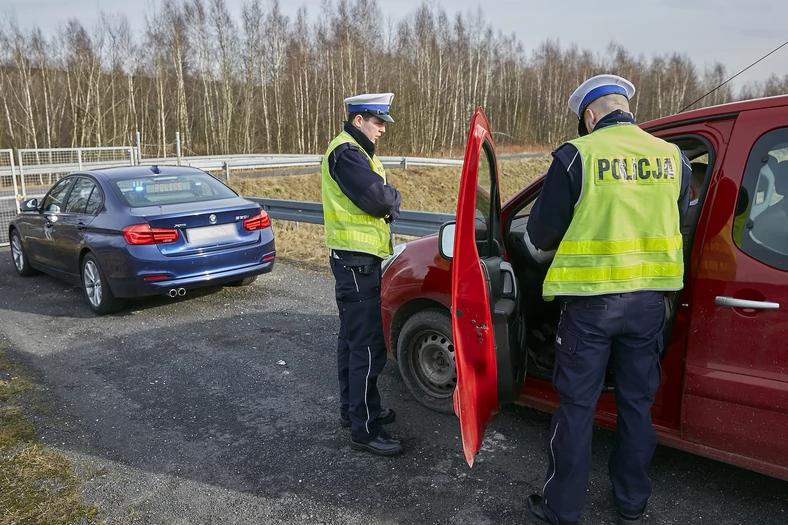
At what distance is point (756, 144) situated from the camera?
2648mm

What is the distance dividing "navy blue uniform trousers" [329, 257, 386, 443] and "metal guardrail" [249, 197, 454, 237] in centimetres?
320

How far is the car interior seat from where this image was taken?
8.34 ft

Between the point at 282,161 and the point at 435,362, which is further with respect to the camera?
the point at 282,161

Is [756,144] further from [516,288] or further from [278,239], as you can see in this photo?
[278,239]

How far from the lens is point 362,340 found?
11.5ft

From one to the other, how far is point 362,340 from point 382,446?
612 mm

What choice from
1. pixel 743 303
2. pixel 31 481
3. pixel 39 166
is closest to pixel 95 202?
pixel 31 481


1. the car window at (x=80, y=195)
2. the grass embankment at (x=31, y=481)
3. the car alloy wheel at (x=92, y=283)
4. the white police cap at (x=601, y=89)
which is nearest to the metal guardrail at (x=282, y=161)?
Answer: the car window at (x=80, y=195)

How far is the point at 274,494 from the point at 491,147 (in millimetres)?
2074

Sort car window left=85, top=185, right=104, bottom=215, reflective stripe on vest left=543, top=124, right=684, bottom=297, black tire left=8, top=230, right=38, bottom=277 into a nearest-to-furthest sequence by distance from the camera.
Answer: reflective stripe on vest left=543, top=124, right=684, bottom=297, car window left=85, top=185, right=104, bottom=215, black tire left=8, top=230, right=38, bottom=277

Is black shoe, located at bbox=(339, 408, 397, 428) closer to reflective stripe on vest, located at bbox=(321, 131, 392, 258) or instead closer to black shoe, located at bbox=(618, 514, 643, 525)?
reflective stripe on vest, located at bbox=(321, 131, 392, 258)

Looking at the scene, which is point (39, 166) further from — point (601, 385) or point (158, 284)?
point (601, 385)

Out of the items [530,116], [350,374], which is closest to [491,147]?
[350,374]

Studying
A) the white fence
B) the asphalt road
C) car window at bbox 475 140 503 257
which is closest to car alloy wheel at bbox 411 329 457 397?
the asphalt road
